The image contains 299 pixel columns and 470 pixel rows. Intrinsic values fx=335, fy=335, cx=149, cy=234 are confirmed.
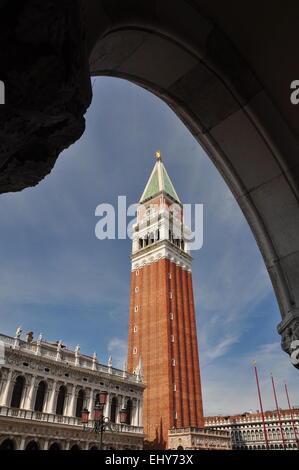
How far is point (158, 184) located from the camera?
48.5m

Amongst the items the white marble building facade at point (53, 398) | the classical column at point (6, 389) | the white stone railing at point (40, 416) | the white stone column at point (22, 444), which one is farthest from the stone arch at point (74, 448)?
the classical column at point (6, 389)

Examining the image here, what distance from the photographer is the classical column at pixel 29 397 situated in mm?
20625

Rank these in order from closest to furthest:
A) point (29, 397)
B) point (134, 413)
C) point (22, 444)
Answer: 1. point (22, 444)
2. point (29, 397)
3. point (134, 413)

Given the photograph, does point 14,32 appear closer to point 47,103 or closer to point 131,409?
point 47,103

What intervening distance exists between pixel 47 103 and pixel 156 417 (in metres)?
35.5

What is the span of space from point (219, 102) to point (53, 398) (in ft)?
78.3

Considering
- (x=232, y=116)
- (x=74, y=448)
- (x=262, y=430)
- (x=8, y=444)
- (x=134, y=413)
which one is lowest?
(x=8, y=444)

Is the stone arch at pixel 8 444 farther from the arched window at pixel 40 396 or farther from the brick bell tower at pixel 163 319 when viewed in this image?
the brick bell tower at pixel 163 319

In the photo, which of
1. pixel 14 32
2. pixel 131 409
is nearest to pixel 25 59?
pixel 14 32

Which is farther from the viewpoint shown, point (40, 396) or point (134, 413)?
point (134, 413)

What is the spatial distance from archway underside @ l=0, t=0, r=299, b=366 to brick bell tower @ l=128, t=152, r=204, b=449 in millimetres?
31692

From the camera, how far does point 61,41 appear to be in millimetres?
1166

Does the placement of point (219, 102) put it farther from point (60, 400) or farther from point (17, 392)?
point (60, 400)

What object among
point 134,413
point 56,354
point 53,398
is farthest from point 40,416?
point 134,413
